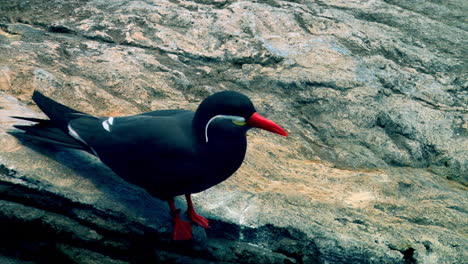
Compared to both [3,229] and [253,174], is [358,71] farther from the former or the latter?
[3,229]

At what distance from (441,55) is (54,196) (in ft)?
16.4

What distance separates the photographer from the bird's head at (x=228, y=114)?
2.84 m

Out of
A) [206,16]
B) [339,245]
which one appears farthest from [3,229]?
[206,16]

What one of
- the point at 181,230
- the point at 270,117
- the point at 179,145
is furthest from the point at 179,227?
the point at 270,117

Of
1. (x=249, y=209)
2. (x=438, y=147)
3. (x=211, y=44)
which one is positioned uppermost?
(x=211, y=44)

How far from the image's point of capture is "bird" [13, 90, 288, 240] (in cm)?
286

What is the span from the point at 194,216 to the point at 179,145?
510 mm

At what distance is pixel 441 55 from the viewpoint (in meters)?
6.33

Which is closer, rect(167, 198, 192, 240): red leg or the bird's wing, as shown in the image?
the bird's wing

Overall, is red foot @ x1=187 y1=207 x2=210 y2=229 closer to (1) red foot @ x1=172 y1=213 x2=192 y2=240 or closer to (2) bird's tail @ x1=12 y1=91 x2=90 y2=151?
(1) red foot @ x1=172 y1=213 x2=192 y2=240

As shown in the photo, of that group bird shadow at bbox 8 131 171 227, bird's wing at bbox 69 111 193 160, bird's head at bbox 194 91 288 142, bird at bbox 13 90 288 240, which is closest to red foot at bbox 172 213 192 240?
bird at bbox 13 90 288 240

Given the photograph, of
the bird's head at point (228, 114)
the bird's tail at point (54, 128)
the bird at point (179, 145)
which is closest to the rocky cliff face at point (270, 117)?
the bird's tail at point (54, 128)

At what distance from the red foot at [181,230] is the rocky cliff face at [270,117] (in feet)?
0.30

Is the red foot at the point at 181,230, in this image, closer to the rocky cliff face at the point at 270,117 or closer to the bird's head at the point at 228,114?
the rocky cliff face at the point at 270,117
